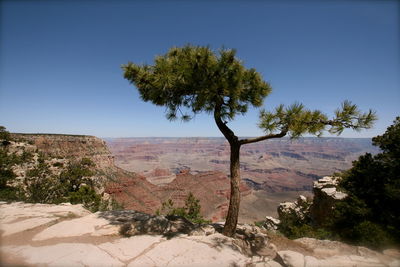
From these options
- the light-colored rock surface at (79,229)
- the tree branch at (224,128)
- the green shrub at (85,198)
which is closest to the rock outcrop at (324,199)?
the tree branch at (224,128)

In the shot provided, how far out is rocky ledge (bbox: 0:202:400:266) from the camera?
5199 mm

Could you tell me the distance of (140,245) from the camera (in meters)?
5.99

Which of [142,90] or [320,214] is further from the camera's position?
[320,214]

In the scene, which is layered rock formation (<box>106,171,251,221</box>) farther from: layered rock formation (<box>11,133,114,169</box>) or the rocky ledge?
the rocky ledge

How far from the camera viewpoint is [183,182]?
291ft

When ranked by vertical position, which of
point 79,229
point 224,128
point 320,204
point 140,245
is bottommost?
point 320,204

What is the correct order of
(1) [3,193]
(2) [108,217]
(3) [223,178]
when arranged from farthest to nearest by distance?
(3) [223,178] → (1) [3,193] → (2) [108,217]

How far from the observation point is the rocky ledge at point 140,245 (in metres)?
5.20

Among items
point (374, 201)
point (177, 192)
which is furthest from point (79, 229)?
point (177, 192)

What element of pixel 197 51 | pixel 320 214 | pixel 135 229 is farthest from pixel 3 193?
pixel 320 214

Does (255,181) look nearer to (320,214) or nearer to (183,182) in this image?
(183,182)

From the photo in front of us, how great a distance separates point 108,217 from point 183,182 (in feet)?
272

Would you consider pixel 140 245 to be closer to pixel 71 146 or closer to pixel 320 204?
pixel 320 204

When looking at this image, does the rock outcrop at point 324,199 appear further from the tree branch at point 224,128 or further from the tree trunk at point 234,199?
the tree branch at point 224,128
